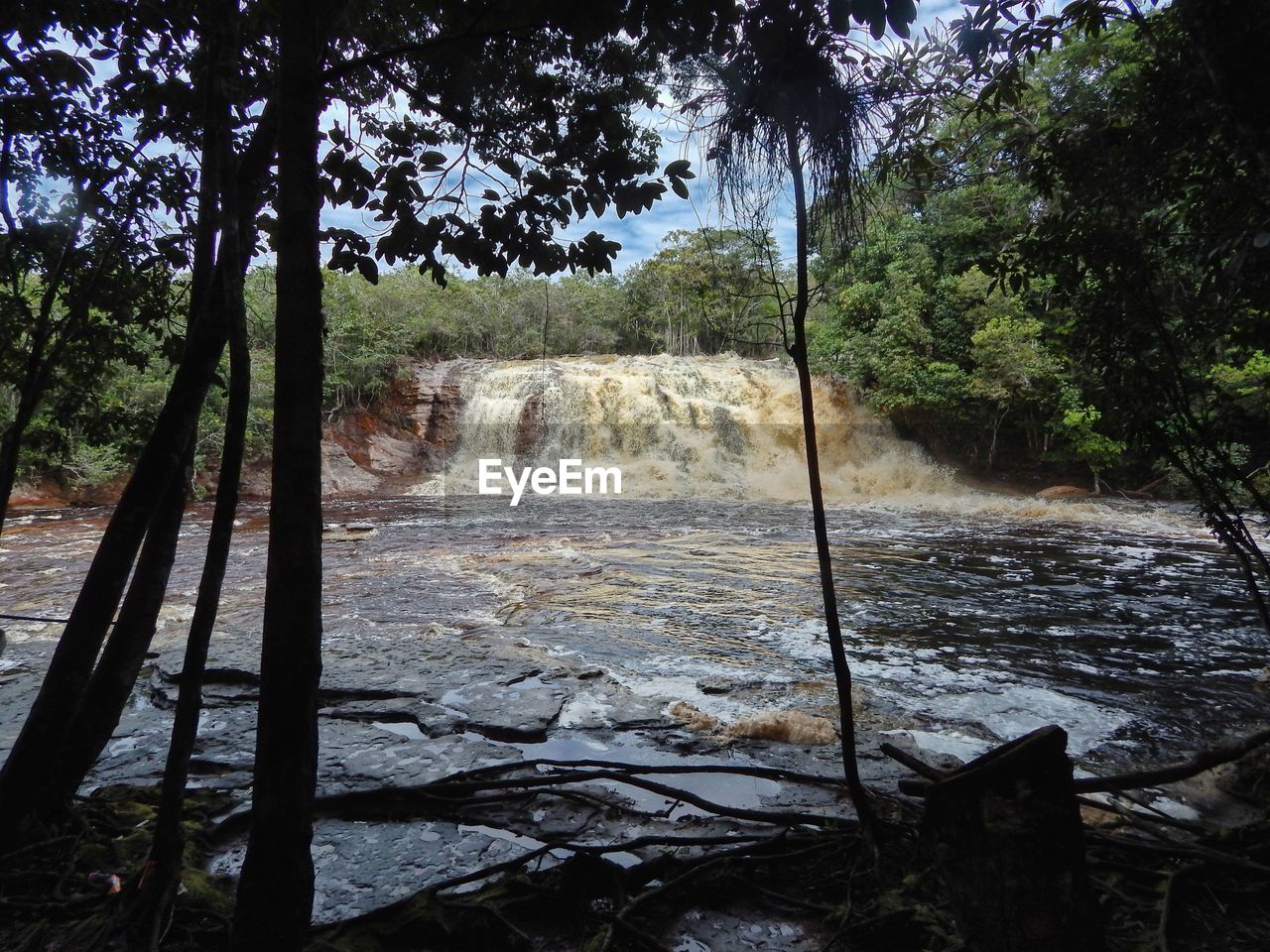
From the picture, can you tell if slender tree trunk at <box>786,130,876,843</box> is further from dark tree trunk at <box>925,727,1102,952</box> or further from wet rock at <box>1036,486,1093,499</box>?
wet rock at <box>1036,486,1093,499</box>

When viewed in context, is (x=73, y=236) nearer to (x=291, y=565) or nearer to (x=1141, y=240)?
(x=291, y=565)

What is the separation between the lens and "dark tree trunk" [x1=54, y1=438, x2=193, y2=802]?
251 cm

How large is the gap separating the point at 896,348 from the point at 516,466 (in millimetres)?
12408

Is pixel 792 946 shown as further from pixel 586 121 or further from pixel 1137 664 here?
pixel 1137 664

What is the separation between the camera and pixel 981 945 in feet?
4.71

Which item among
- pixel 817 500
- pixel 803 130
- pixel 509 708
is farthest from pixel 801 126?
pixel 509 708

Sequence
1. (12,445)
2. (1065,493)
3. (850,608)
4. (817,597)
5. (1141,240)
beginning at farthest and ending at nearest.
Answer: (1065,493), (817,597), (850,608), (1141,240), (12,445)

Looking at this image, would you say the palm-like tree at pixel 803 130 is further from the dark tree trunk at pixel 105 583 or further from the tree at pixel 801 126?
the dark tree trunk at pixel 105 583

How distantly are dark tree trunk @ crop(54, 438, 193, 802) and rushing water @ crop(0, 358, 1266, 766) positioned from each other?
3111 mm

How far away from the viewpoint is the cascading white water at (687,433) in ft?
69.1

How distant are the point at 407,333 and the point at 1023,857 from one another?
28.4 meters

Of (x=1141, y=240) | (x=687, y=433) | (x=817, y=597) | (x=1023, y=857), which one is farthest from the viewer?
(x=687, y=433)

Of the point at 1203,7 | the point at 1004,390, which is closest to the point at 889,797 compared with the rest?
the point at 1203,7

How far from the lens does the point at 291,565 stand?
166 centimetres
